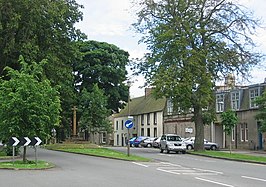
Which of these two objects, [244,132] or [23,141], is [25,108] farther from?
[244,132]

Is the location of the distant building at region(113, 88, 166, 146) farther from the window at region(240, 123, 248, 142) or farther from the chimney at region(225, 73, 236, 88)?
the chimney at region(225, 73, 236, 88)

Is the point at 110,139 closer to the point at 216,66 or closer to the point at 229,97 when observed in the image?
the point at 229,97

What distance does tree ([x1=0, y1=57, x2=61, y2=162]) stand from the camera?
25500 millimetres

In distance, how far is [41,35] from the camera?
36.7 meters

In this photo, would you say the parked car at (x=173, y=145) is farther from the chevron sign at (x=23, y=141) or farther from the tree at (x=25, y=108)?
the chevron sign at (x=23, y=141)

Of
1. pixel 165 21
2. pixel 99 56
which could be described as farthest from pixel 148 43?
pixel 99 56

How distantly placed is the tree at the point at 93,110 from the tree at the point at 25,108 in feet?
103

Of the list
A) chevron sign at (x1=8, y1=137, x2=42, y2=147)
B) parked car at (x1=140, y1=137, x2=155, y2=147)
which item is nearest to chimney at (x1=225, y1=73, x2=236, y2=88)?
chevron sign at (x1=8, y1=137, x2=42, y2=147)

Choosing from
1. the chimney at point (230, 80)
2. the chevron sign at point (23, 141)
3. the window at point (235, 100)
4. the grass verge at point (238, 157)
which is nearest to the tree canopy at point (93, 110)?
the window at point (235, 100)

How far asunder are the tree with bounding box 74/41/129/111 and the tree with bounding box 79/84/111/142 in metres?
5.59

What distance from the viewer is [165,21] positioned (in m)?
44.9

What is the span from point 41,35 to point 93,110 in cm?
2314

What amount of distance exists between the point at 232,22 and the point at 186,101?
26.8 feet

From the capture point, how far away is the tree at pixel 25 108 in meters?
25.5
